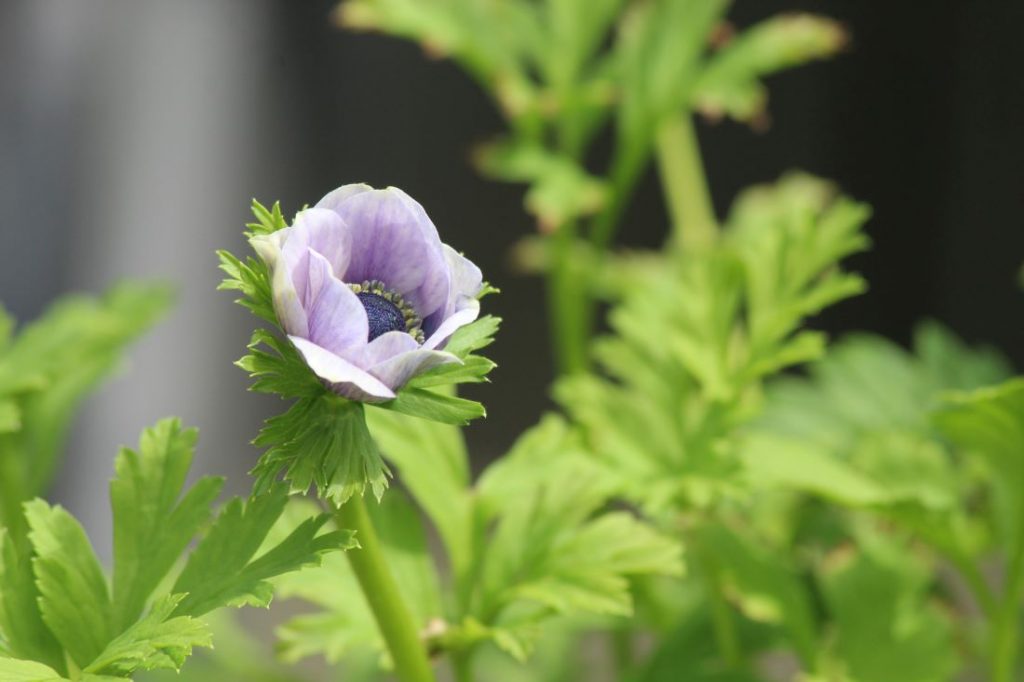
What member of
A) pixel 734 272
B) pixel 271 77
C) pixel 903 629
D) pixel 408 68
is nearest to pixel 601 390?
pixel 734 272

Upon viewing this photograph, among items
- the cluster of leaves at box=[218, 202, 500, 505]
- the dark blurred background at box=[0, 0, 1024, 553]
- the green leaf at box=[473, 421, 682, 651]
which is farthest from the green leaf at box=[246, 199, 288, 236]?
the dark blurred background at box=[0, 0, 1024, 553]

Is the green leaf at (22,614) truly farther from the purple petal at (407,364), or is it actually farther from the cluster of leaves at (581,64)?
the cluster of leaves at (581,64)

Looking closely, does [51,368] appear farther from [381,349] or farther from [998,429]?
[998,429]

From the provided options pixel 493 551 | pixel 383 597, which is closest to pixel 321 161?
pixel 493 551

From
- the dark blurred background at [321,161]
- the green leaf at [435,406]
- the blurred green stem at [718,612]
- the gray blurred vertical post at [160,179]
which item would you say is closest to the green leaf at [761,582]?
the blurred green stem at [718,612]

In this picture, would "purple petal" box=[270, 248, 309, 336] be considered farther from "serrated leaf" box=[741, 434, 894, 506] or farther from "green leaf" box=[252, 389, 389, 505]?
"serrated leaf" box=[741, 434, 894, 506]

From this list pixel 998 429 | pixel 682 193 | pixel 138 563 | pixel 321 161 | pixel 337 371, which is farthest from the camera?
pixel 321 161

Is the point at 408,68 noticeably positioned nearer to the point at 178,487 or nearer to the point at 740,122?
the point at 740,122
